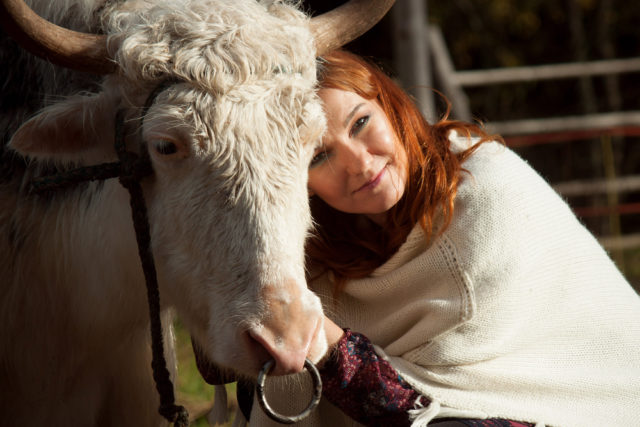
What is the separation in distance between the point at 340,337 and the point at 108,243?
88cm

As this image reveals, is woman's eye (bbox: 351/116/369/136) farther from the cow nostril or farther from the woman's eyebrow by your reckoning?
the cow nostril

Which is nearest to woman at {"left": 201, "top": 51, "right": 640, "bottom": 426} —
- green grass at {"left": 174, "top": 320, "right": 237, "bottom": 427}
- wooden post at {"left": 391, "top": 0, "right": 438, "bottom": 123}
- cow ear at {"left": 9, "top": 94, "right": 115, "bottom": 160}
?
cow ear at {"left": 9, "top": 94, "right": 115, "bottom": 160}

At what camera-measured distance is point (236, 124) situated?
2195mm

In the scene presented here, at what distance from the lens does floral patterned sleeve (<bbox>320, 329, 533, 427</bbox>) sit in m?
2.51

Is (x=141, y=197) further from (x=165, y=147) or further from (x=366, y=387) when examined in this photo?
(x=366, y=387)

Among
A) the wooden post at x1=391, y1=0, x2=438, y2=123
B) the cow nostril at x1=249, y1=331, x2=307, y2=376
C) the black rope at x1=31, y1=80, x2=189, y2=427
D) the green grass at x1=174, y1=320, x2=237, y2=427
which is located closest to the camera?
the cow nostril at x1=249, y1=331, x2=307, y2=376

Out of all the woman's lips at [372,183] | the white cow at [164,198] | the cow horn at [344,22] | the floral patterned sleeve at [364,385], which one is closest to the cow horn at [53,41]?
the white cow at [164,198]

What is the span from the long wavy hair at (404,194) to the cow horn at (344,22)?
0.07 m

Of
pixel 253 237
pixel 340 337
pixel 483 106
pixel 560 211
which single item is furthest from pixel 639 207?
pixel 253 237

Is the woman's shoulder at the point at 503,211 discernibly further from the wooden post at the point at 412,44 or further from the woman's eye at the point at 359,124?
the wooden post at the point at 412,44

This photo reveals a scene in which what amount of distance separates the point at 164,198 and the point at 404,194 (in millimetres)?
940

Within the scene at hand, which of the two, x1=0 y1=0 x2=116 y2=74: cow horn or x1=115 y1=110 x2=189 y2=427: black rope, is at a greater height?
x1=0 y1=0 x2=116 y2=74: cow horn

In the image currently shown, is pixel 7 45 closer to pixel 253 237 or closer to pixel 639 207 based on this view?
pixel 253 237

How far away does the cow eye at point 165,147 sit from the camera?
2.24m
